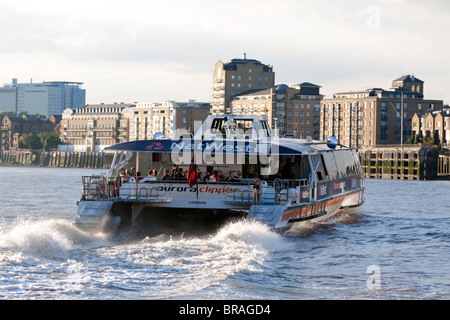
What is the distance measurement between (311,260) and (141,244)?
13.6 feet

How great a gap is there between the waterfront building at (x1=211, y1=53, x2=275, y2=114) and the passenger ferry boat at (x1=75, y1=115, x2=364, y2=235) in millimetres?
160992

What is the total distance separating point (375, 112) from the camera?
525ft

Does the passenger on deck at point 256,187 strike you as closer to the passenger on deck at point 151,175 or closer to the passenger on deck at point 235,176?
the passenger on deck at point 235,176

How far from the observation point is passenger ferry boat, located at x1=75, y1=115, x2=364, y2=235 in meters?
23.4

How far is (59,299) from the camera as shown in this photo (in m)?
14.9

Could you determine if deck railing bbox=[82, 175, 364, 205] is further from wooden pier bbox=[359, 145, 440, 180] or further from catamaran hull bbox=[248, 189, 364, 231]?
wooden pier bbox=[359, 145, 440, 180]

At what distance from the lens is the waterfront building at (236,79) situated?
190m

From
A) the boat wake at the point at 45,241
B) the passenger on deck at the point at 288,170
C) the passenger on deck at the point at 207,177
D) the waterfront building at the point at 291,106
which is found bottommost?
the boat wake at the point at 45,241

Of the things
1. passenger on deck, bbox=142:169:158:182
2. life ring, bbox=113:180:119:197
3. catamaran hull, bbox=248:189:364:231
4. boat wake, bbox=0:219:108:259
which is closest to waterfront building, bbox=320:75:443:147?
catamaran hull, bbox=248:189:364:231

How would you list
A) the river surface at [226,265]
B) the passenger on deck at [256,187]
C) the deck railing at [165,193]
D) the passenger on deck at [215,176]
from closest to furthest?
1. the river surface at [226,265]
2. the passenger on deck at [256,187]
3. the deck railing at [165,193]
4. the passenger on deck at [215,176]

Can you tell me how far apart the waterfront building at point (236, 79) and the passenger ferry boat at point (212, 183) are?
528ft

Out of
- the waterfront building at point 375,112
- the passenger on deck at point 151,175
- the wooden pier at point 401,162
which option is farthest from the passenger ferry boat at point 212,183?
the waterfront building at point 375,112

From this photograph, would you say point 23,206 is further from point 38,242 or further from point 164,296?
point 164,296
